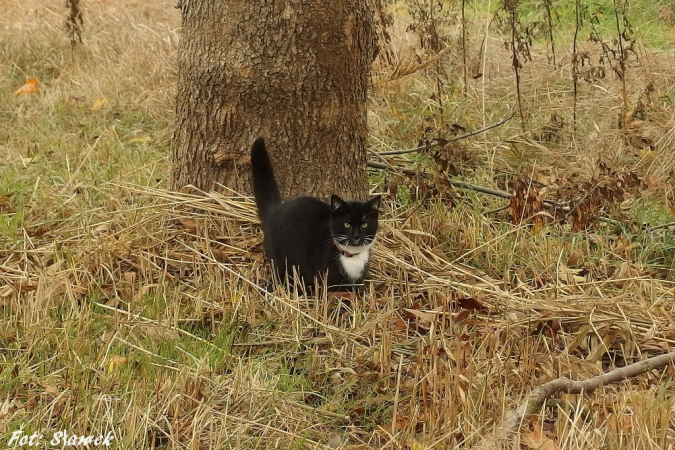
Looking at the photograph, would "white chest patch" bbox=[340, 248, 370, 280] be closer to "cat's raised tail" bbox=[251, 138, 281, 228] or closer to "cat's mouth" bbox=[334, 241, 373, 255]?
"cat's mouth" bbox=[334, 241, 373, 255]

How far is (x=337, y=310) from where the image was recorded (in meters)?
3.74

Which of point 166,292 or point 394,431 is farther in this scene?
point 166,292

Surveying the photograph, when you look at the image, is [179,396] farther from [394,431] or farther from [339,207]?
[339,207]

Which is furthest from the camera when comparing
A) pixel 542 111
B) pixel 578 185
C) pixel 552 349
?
pixel 542 111

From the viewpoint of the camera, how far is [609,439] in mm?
2699

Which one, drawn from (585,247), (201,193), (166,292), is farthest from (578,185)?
(166,292)

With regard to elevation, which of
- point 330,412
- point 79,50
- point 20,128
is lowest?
point 330,412

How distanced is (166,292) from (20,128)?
3220 millimetres

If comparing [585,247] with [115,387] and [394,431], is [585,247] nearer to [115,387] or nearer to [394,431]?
[394,431]

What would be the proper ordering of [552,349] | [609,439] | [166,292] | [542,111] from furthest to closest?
[542,111] < [166,292] < [552,349] < [609,439]

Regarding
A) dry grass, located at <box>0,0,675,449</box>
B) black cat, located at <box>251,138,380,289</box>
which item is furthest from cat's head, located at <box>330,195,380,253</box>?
dry grass, located at <box>0,0,675,449</box>

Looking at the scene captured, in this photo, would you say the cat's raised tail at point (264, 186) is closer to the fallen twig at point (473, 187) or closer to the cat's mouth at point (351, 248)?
the cat's mouth at point (351, 248)

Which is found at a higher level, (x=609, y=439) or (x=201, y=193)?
(x=201, y=193)

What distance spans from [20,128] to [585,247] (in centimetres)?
410
